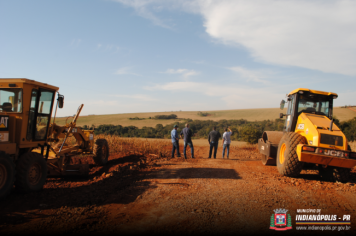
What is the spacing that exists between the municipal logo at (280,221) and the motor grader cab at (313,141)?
3.06 metres

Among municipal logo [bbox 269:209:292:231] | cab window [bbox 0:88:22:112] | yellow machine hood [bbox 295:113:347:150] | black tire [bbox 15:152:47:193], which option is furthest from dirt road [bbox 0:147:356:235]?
cab window [bbox 0:88:22:112]

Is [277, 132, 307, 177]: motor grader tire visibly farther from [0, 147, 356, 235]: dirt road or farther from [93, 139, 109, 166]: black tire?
[93, 139, 109, 166]: black tire

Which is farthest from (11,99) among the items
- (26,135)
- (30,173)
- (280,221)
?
(280,221)

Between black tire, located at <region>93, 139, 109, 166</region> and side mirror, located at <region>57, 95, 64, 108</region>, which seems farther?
black tire, located at <region>93, 139, 109, 166</region>

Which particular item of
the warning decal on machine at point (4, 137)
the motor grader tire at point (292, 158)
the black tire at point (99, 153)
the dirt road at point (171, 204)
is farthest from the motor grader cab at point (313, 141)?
the warning decal on machine at point (4, 137)

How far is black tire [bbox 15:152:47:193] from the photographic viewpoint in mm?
6059

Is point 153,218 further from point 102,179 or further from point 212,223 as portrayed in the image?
point 102,179

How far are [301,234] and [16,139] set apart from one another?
6.86 meters

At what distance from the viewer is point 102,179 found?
8.05 meters

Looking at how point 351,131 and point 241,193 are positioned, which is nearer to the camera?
point 241,193

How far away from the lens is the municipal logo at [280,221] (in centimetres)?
427

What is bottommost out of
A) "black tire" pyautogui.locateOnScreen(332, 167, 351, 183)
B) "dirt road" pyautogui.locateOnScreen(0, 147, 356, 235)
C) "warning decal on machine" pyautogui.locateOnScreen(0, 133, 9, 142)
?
"dirt road" pyautogui.locateOnScreen(0, 147, 356, 235)

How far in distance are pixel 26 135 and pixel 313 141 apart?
8.34m

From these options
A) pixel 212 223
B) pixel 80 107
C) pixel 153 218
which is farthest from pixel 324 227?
pixel 80 107
